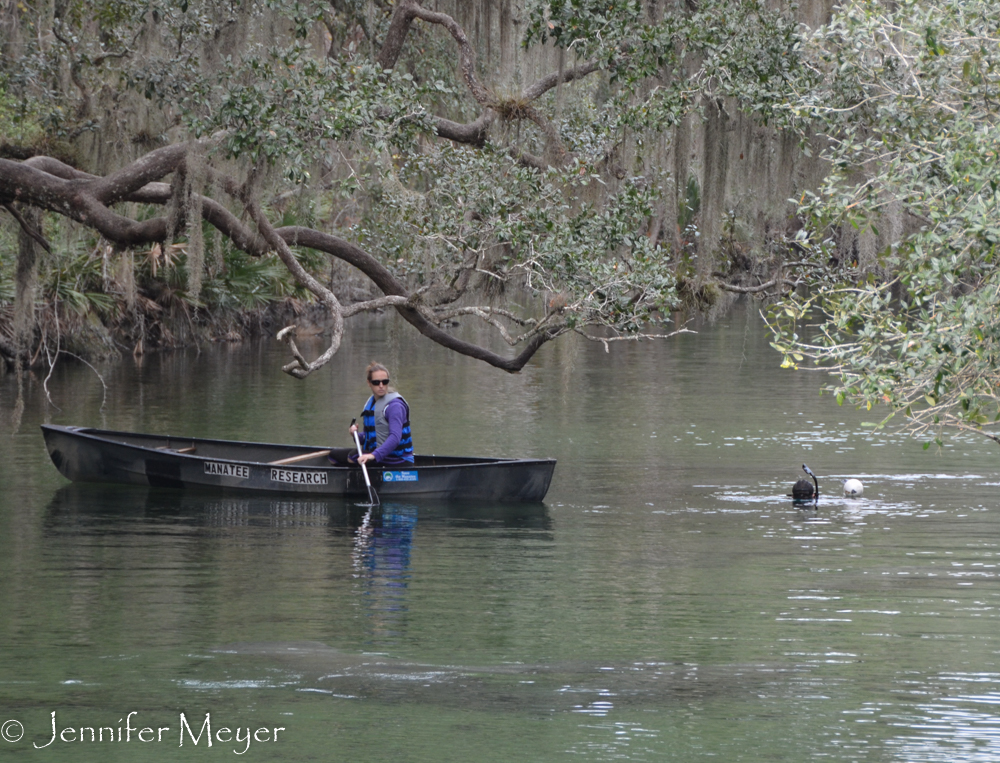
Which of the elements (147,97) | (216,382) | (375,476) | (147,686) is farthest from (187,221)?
(216,382)

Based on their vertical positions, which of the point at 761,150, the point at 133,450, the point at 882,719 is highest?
the point at 761,150

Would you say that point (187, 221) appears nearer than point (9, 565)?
No

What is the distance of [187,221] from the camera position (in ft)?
45.9

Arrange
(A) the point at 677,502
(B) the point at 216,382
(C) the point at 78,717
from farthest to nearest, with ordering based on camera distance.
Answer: (B) the point at 216,382 → (A) the point at 677,502 → (C) the point at 78,717

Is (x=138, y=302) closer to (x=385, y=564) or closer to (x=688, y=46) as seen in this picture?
(x=688, y=46)

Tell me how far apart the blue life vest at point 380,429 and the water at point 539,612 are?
63cm

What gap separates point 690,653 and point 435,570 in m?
3.23

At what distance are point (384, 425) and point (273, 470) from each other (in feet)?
4.22

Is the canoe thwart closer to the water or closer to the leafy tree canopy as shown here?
the water

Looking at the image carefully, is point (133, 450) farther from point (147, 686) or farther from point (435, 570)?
point (147, 686)

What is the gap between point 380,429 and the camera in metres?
15.0
